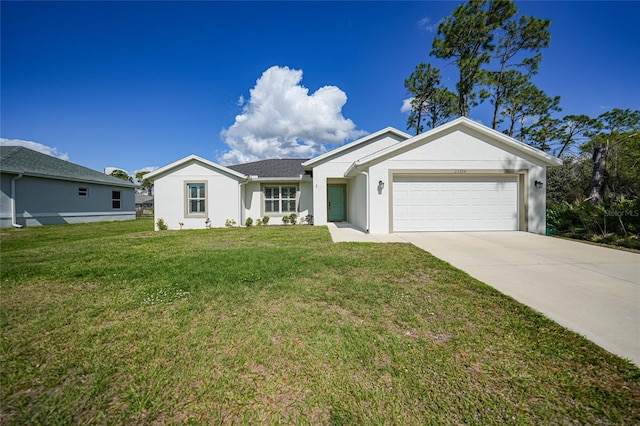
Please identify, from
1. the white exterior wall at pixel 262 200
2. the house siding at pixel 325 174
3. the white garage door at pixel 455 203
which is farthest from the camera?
the white exterior wall at pixel 262 200

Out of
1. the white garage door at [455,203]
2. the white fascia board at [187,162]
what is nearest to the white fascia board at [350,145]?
the white fascia board at [187,162]

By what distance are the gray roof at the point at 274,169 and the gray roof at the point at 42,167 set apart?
10.5 meters

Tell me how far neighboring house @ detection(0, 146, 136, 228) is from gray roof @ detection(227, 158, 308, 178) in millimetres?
10569

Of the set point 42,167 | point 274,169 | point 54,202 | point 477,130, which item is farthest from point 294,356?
point 42,167

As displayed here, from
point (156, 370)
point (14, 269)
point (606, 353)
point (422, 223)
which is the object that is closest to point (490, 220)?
point (422, 223)

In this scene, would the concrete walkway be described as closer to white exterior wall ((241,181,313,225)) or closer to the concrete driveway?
the concrete driveway

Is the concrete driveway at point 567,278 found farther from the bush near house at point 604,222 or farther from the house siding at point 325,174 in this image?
the house siding at point 325,174

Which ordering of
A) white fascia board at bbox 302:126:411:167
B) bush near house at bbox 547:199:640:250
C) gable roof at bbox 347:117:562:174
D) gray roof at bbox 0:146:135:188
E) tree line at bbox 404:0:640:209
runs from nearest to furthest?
bush near house at bbox 547:199:640:250 < gable roof at bbox 347:117:562:174 < tree line at bbox 404:0:640:209 < white fascia board at bbox 302:126:411:167 < gray roof at bbox 0:146:135:188

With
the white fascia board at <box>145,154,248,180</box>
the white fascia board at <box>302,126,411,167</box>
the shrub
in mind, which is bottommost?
the shrub

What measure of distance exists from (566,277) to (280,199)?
1253cm

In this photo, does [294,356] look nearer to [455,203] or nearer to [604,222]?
[455,203]

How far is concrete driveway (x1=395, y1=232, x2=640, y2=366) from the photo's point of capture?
2896 mm

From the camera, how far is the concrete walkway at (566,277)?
9.50ft

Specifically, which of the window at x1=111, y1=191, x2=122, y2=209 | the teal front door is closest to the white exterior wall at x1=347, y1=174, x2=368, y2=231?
the teal front door
